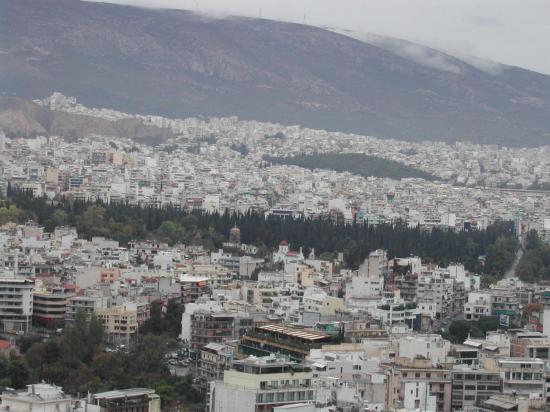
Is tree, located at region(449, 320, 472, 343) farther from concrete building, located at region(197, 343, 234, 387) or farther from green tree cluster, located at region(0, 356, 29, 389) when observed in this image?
green tree cluster, located at region(0, 356, 29, 389)

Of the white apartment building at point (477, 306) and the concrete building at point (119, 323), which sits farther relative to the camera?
the white apartment building at point (477, 306)

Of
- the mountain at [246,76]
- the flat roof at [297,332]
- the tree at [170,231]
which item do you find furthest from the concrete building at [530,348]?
the mountain at [246,76]

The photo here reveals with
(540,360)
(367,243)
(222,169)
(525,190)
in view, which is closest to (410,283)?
(367,243)

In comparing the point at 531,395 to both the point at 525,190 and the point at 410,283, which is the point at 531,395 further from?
the point at 525,190

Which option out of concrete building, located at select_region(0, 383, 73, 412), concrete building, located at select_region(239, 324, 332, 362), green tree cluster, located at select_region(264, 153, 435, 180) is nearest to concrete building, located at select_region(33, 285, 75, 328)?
concrete building, located at select_region(239, 324, 332, 362)

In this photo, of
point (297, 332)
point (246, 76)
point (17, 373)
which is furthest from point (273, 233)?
point (246, 76)

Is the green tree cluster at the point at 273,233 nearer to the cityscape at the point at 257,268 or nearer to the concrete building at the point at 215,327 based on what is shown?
the cityscape at the point at 257,268
